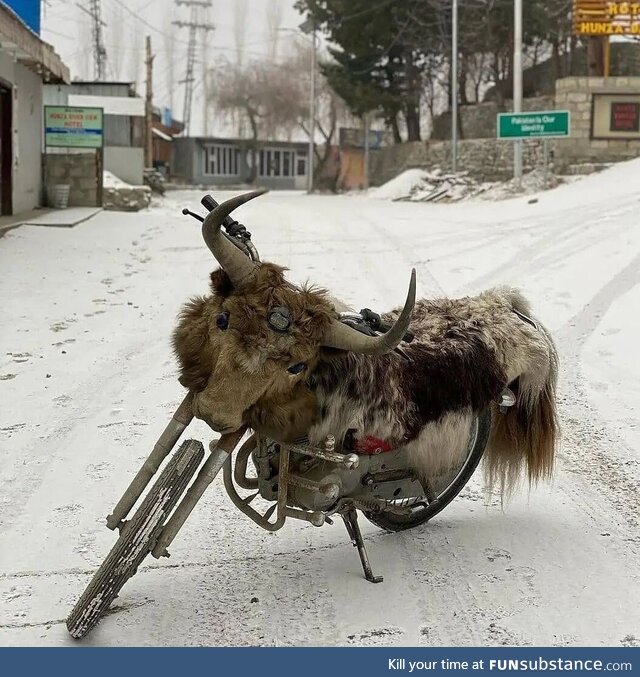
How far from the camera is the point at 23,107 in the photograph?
55.5ft

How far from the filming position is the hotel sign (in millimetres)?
21922

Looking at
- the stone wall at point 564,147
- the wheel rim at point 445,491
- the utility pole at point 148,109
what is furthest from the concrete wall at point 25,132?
the wheel rim at point 445,491

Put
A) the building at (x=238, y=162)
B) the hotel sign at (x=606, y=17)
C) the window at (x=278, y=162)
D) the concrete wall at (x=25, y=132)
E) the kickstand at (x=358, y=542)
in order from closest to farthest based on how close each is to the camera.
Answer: the kickstand at (x=358, y=542)
the concrete wall at (x=25, y=132)
the hotel sign at (x=606, y=17)
the building at (x=238, y=162)
the window at (x=278, y=162)

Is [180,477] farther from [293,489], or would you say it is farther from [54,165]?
[54,165]

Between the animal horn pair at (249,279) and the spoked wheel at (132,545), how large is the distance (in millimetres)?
609

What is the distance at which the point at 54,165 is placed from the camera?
18.3 metres

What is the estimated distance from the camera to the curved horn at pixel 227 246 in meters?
2.89

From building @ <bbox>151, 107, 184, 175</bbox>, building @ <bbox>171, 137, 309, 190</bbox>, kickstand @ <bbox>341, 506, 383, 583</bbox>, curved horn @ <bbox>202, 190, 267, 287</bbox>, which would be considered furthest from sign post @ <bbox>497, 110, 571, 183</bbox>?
building @ <bbox>171, 137, 309, 190</bbox>

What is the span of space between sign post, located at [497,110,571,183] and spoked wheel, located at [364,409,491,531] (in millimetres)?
16780

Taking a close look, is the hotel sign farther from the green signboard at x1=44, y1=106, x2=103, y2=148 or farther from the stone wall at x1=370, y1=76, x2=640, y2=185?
the green signboard at x1=44, y1=106, x2=103, y2=148

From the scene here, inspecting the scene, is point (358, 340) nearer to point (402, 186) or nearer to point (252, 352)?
point (252, 352)

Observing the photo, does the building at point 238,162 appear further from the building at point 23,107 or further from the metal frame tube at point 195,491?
the metal frame tube at point 195,491
